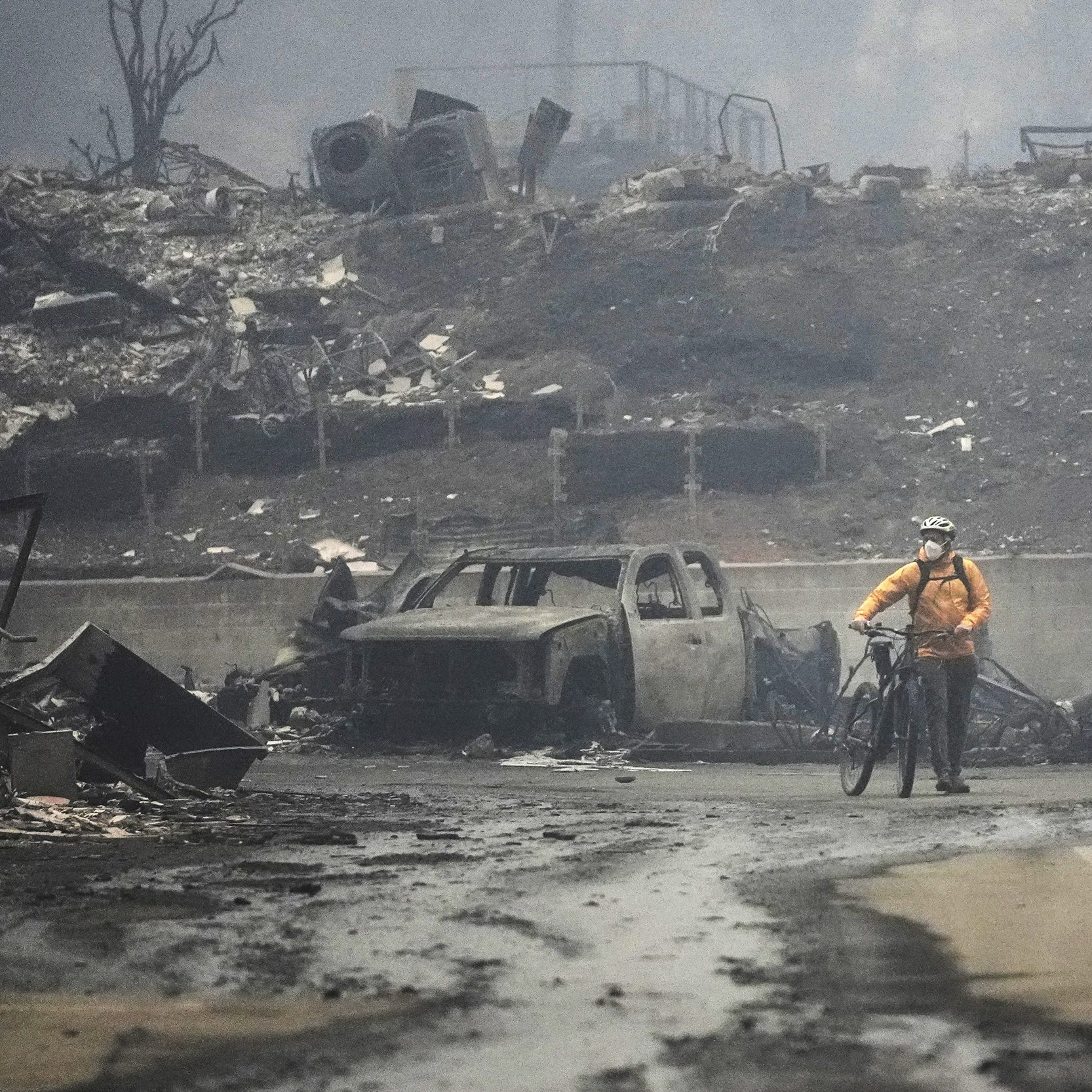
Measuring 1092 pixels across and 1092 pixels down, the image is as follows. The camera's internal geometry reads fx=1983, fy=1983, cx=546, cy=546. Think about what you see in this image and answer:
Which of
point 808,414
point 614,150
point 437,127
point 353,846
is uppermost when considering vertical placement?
point 614,150

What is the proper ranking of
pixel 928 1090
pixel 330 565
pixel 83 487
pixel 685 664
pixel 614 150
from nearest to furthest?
pixel 928 1090
pixel 685 664
pixel 330 565
pixel 83 487
pixel 614 150

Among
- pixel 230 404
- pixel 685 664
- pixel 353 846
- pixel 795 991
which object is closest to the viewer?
pixel 795 991

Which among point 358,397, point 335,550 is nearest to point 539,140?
point 358,397

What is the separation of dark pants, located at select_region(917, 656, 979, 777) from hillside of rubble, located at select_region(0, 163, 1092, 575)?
1308 centimetres

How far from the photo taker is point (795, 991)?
16.6ft

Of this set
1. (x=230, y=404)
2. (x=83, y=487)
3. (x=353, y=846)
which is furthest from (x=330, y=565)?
(x=353, y=846)

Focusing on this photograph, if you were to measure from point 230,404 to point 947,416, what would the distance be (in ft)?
40.9

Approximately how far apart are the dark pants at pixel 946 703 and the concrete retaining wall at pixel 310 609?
21.5 ft

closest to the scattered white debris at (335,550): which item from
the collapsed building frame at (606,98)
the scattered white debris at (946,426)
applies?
the scattered white debris at (946,426)

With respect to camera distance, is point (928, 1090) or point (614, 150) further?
point (614, 150)

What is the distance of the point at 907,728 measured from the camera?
11.7 m

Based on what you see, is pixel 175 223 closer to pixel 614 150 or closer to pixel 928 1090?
pixel 614 150

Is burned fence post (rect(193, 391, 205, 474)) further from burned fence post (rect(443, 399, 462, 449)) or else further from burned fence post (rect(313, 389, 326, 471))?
burned fence post (rect(443, 399, 462, 449))

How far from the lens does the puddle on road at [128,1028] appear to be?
4234mm
